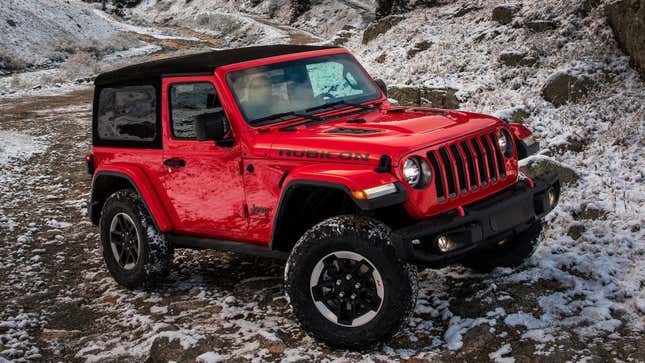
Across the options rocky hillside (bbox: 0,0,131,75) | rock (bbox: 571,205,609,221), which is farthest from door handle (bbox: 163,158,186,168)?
rocky hillside (bbox: 0,0,131,75)

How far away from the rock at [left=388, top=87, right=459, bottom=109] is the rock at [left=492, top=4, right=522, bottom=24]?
2.99 meters

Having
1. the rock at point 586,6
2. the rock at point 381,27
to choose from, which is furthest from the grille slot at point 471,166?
the rock at point 381,27

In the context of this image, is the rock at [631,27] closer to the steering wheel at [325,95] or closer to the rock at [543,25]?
the rock at [543,25]

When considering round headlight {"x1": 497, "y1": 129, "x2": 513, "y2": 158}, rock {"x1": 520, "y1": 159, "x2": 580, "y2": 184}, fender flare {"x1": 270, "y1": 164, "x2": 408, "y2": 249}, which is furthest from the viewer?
rock {"x1": 520, "y1": 159, "x2": 580, "y2": 184}

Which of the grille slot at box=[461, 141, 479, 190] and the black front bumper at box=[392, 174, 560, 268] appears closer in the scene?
the black front bumper at box=[392, 174, 560, 268]

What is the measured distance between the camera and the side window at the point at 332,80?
5660 mm

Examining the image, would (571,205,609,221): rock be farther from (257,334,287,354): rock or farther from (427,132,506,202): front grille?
(257,334,287,354): rock

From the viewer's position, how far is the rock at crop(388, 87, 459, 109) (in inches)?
454

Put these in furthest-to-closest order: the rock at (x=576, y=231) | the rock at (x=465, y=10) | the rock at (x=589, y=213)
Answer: the rock at (x=465, y=10), the rock at (x=589, y=213), the rock at (x=576, y=231)

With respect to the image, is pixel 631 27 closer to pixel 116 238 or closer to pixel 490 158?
pixel 490 158

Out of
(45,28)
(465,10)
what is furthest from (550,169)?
(45,28)

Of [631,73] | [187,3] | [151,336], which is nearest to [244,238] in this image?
[151,336]

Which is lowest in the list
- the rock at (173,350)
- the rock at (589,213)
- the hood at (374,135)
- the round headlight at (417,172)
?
the rock at (173,350)

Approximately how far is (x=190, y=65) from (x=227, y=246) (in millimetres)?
1545
